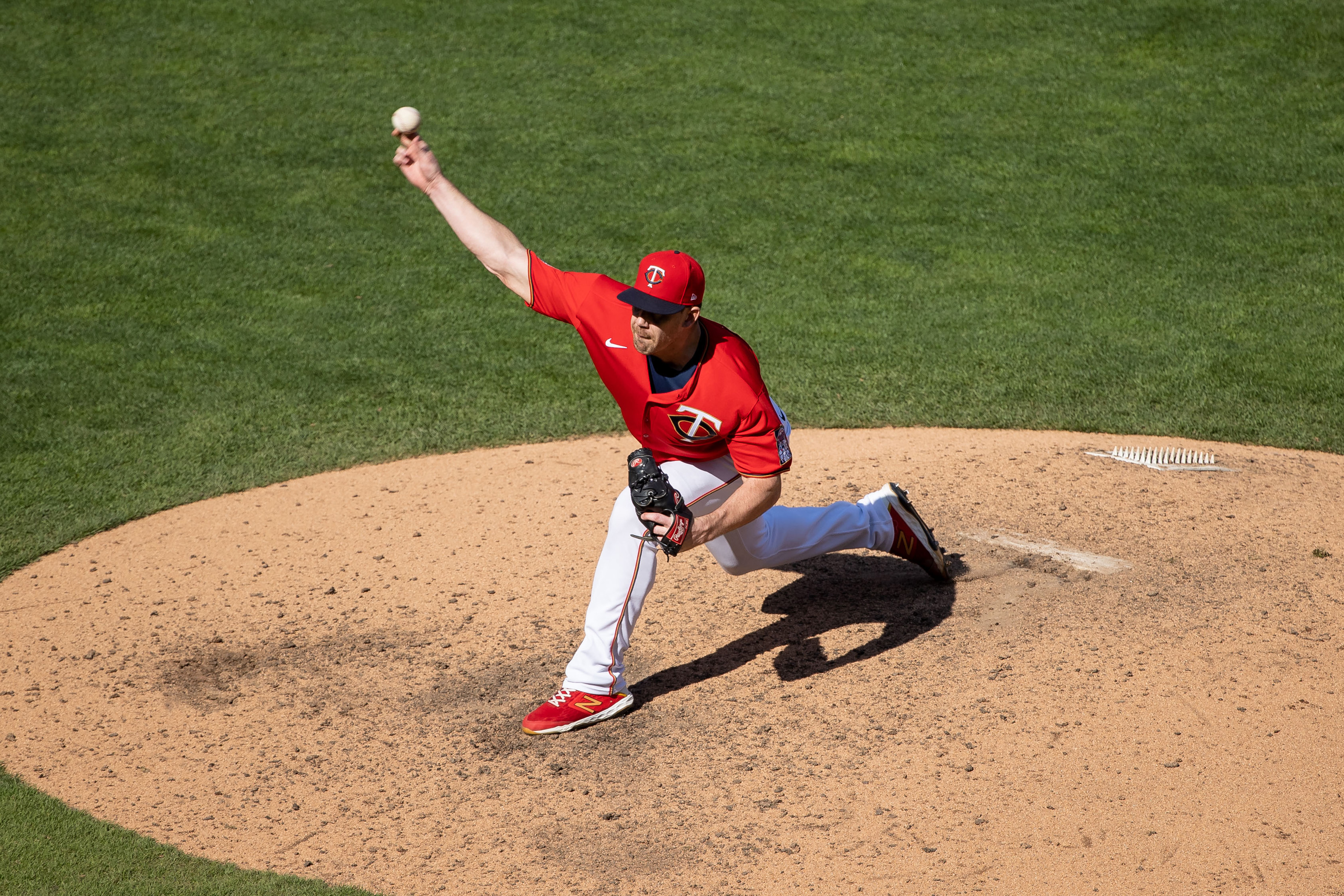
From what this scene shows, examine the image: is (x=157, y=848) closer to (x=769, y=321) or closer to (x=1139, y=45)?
(x=769, y=321)

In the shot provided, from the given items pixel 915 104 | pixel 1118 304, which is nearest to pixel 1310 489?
pixel 1118 304

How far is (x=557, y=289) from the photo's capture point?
431cm

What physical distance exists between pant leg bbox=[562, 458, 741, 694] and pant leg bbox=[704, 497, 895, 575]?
0.33m

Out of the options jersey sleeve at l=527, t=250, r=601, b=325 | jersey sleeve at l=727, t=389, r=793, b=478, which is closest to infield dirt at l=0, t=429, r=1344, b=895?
jersey sleeve at l=727, t=389, r=793, b=478

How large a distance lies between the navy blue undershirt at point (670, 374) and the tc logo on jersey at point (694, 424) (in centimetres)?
8

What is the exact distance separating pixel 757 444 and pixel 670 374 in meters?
0.39

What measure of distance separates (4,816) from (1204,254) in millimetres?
8310

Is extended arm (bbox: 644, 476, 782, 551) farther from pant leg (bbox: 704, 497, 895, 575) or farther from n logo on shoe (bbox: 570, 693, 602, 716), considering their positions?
n logo on shoe (bbox: 570, 693, 602, 716)

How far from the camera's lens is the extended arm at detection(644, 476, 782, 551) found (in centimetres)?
377

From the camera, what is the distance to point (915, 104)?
1109 centimetres

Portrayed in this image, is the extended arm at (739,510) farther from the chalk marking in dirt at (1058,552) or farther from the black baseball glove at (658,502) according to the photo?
the chalk marking in dirt at (1058,552)

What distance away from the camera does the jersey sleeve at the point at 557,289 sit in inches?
169

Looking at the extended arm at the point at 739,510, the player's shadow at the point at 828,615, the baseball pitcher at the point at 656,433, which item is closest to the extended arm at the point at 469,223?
the baseball pitcher at the point at 656,433

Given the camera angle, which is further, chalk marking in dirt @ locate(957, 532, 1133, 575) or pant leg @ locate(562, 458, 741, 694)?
chalk marking in dirt @ locate(957, 532, 1133, 575)
